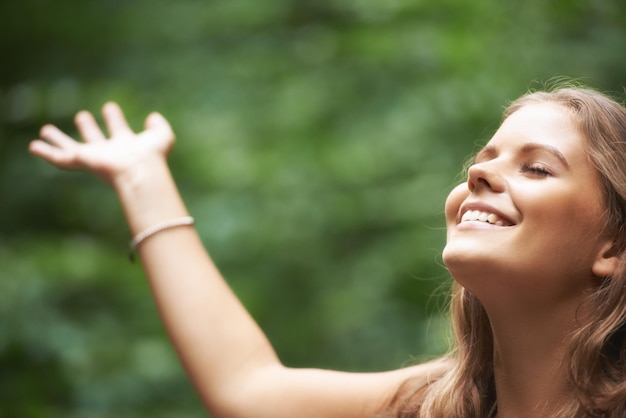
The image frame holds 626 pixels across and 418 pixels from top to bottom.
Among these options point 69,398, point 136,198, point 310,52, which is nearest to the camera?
point 136,198

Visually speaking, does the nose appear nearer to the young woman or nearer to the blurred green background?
the young woman

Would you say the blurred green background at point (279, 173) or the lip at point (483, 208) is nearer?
the lip at point (483, 208)

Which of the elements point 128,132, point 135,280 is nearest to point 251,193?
point 135,280

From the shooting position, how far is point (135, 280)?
424cm

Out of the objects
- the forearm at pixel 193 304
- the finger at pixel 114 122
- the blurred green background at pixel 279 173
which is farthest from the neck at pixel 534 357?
the blurred green background at pixel 279 173

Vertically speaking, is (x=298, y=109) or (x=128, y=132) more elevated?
(x=298, y=109)

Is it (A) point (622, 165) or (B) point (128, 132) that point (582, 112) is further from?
(B) point (128, 132)

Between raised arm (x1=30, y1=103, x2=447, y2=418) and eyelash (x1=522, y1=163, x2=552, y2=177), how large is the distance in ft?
1.73

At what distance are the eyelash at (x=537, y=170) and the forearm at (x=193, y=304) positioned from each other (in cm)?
79

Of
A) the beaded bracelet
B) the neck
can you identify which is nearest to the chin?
the neck

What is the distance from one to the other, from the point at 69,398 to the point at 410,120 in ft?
5.98

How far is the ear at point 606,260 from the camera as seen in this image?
1.96 meters

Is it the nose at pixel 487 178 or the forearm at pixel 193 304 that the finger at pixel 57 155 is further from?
the nose at pixel 487 178

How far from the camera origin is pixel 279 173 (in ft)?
14.4
